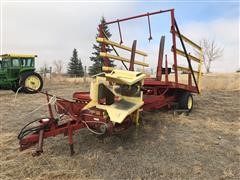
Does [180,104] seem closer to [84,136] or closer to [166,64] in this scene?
[166,64]

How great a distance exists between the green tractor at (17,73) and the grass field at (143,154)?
25.5ft

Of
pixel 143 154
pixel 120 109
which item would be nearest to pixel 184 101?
pixel 143 154

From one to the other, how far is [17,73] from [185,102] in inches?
384

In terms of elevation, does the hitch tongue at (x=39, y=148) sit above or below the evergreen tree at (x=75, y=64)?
below

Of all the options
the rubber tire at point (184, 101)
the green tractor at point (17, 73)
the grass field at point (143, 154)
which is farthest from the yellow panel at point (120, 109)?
the green tractor at point (17, 73)

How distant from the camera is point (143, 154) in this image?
4.57 meters

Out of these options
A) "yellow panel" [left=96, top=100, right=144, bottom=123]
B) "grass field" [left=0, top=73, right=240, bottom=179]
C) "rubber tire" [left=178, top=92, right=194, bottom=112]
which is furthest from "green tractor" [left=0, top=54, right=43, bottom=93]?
"yellow panel" [left=96, top=100, right=144, bottom=123]

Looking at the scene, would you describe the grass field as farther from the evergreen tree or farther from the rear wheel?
the evergreen tree

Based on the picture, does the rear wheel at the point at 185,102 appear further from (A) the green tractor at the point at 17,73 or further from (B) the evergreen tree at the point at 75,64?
(B) the evergreen tree at the point at 75,64

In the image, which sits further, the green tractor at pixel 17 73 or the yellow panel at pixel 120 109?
the green tractor at pixel 17 73

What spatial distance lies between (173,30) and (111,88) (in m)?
2.30

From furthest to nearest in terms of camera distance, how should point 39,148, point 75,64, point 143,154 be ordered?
1. point 75,64
2. point 143,154
3. point 39,148

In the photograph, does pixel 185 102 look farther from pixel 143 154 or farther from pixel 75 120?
pixel 75 120

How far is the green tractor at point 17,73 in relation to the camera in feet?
46.6
